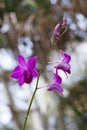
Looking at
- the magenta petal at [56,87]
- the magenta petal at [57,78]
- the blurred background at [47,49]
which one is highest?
the magenta petal at [57,78]

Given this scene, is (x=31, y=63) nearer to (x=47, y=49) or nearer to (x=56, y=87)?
(x=56, y=87)

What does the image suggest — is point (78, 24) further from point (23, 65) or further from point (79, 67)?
point (23, 65)

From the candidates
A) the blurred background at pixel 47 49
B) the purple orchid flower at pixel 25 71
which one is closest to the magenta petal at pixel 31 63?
the purple orchid flower at pixel 25 71

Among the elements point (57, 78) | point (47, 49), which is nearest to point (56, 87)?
point (57, 78)

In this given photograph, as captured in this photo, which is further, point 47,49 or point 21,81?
point 47,49

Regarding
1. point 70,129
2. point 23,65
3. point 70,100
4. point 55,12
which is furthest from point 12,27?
point 23,65

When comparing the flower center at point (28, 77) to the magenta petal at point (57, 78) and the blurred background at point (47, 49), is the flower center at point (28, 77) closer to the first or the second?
the magenta petal at point (57, 78)

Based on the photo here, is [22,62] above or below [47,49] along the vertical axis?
above

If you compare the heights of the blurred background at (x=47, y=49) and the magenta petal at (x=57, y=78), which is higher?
the magenta petal at (x=57, y=78)
